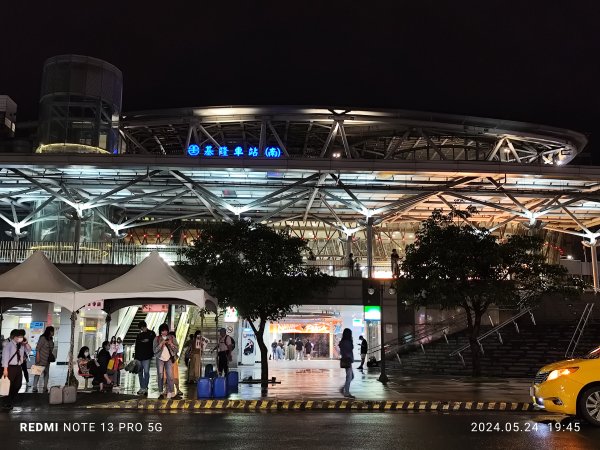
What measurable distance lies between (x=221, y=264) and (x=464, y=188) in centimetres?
2129

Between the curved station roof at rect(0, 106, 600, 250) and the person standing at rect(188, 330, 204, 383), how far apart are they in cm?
1488

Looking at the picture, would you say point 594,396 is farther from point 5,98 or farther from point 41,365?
point 5,98

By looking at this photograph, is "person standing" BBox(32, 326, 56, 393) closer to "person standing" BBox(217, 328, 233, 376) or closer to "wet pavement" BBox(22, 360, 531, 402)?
"wet pavement" BBox(22, 360, 531, 402)

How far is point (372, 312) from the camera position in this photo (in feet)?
101

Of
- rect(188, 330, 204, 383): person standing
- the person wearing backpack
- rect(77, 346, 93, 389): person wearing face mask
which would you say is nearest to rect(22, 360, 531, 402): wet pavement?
rect(188, 330, 204, 383): person standing

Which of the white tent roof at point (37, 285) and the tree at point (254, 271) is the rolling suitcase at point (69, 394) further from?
the tree at point (254, 271)

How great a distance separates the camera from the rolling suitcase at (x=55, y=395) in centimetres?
1380

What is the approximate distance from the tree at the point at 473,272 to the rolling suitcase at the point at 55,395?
43.5 feet

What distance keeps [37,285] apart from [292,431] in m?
9.60

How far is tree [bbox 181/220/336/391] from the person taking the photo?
62.4 feet

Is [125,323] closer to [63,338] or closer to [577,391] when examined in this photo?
[63,338]

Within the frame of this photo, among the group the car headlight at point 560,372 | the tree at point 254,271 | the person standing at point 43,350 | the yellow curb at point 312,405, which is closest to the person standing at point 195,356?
the tree at point 254,271

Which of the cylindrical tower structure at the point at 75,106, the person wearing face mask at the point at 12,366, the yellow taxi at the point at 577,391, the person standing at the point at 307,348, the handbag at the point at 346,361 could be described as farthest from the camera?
the cylindrical tower structure at the point at 75,106
